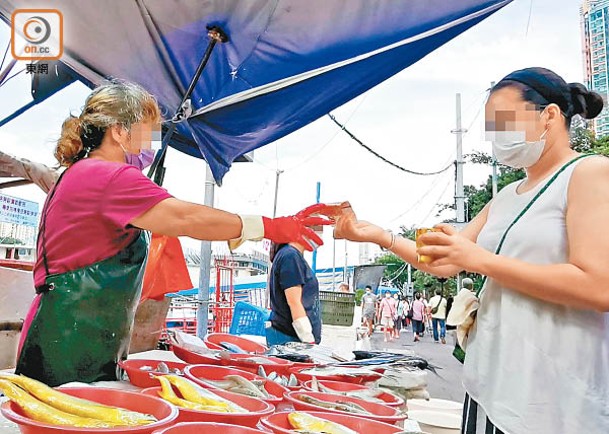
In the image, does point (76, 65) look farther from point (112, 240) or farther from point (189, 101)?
point (112, 240)

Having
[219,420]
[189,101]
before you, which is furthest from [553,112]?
[189,101]

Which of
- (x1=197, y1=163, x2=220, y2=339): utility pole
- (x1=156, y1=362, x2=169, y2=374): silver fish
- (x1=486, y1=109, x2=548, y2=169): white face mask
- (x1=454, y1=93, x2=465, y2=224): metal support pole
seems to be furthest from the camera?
(x1=454, y1=93, x2=465, y2=224): metal support pole

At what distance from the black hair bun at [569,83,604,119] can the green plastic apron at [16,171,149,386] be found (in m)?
1.60

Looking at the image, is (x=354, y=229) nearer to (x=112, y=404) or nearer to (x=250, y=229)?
(x=250, y=229)

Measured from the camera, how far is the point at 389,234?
2105mm

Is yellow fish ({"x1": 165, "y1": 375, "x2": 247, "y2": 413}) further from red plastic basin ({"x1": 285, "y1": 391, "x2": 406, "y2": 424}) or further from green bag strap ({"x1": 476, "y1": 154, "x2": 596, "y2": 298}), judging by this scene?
green bag strap ({"x1": 476, "y1": 154, "x2": 596, "y2": 298})

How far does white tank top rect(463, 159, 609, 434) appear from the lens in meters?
1.28

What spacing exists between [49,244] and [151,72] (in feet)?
8.98

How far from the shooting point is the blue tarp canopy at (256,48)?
339 centimetres

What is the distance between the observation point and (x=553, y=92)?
4.87 feet

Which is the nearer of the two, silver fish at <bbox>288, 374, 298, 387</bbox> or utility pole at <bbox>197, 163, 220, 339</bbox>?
silver fish at <bbox>288, 374, 298, 387</bbox>

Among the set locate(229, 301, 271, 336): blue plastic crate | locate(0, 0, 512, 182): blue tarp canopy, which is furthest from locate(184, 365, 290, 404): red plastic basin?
locate(229, 301, 271, 336): blue plastic crate

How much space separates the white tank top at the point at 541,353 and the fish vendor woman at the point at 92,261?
103 centimetres

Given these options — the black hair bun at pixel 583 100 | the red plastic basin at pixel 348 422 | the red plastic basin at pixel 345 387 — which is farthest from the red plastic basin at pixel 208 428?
the black hair bun at pixel 583 100
